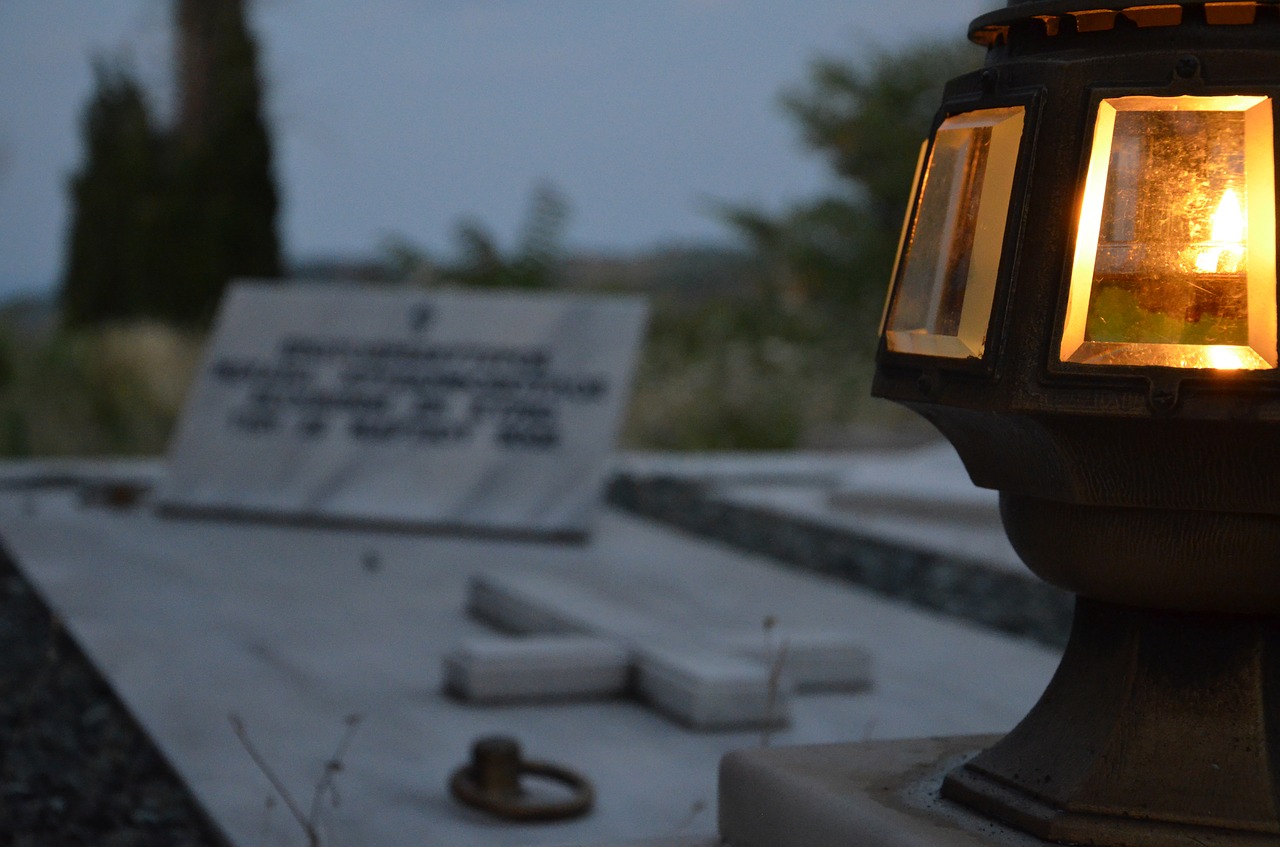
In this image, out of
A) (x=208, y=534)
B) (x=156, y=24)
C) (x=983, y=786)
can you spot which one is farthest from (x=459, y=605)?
(x=156, y=24)

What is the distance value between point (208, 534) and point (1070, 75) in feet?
15.8

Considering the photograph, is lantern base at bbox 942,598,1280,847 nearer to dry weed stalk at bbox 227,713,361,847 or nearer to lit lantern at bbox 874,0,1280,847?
lit lantern at bbox 874,0,1280,847

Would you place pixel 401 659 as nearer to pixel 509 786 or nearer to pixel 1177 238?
pixel 509 786

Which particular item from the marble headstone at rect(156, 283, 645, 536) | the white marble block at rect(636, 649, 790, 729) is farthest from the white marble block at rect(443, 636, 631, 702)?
the marble headstone at rect(156, 283, 645, 536)

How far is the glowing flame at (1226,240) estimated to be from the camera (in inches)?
58.6

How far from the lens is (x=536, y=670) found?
3.54 metres

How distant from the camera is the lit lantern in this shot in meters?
1.49

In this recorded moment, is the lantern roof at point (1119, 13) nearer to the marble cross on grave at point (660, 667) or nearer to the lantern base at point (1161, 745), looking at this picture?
the lantern base at point (1161, 745)

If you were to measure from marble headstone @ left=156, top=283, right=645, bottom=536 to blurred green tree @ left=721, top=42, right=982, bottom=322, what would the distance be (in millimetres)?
11238

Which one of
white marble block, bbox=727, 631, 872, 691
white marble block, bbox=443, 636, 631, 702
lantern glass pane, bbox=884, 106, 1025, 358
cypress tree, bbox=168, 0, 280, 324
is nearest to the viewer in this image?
lantern glass pane, bbox=884, 106, 1025, 358

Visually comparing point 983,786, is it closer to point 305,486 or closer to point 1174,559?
point 1174,559

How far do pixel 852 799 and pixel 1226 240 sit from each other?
2.38 feet

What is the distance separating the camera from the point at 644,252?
17.7m

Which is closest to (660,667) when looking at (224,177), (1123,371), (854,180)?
(1123,371)
